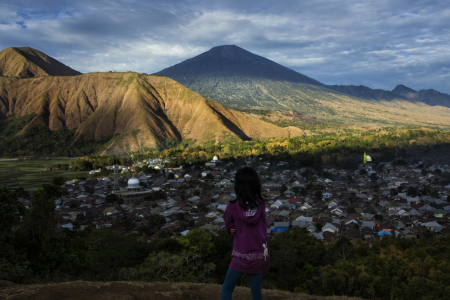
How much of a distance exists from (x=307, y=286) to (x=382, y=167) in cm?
4046

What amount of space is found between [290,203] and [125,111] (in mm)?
68219

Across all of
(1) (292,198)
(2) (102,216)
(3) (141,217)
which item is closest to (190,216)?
(3) (141,217)

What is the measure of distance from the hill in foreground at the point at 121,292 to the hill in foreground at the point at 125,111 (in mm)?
69195

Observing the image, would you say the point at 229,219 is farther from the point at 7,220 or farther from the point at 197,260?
the point at 197,260

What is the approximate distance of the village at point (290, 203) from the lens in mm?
21297

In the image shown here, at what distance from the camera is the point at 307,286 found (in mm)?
10984

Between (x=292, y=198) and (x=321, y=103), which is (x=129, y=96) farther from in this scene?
(x=321, y=103)

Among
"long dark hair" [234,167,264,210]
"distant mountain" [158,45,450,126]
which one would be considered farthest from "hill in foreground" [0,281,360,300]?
"distant mountain" [158,45,450,126]

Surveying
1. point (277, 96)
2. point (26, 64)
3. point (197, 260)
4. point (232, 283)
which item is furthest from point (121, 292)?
point (277, 96)

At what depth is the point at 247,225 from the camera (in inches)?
117

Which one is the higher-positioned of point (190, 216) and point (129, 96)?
point (129, 96)

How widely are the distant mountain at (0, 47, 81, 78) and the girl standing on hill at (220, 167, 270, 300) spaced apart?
130m

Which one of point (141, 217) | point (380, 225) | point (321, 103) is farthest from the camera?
point (321, 103)

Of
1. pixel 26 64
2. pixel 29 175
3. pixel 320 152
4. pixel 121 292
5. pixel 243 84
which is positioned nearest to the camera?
pixel 121 292
